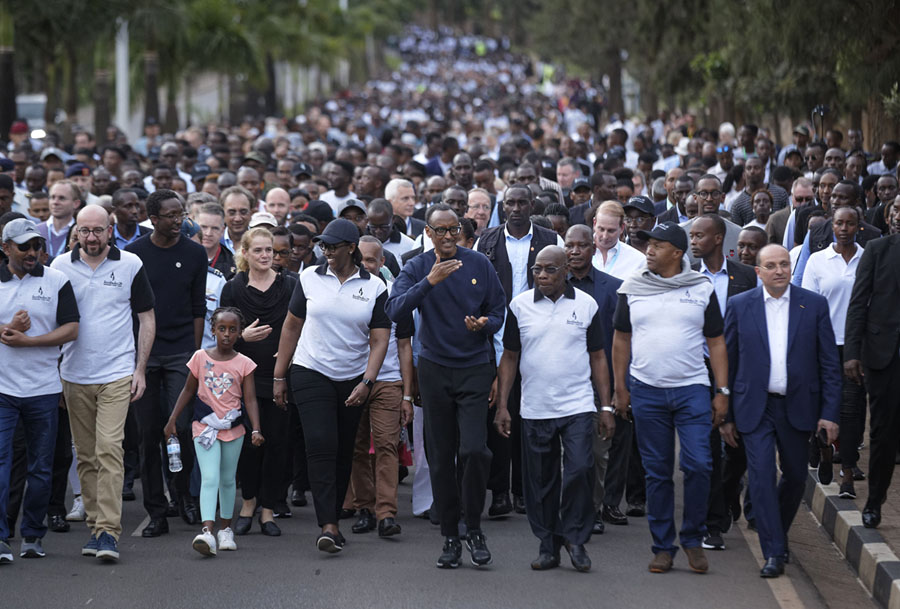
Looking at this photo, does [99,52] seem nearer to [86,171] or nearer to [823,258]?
[86,171]

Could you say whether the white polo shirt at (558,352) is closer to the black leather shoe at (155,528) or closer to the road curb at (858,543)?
the road curb at (858,543)

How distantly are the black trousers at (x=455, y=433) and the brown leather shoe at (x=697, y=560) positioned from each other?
126cm

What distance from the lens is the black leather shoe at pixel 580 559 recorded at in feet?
29.7

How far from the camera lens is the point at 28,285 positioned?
9.54 metres

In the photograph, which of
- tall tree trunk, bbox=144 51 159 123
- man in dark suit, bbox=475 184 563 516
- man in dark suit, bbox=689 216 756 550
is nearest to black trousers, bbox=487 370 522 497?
man in dark suit, bbox=475 184 563 516

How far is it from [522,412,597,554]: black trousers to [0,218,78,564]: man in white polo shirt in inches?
116

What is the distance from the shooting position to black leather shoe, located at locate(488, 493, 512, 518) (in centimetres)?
1081

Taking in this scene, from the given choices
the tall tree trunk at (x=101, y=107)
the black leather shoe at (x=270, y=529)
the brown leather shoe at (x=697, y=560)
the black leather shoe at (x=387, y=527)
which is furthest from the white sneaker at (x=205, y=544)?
the tall tree trunk at (x=101, y=107)

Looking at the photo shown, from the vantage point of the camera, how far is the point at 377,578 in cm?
891

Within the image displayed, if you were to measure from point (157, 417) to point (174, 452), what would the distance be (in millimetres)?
509

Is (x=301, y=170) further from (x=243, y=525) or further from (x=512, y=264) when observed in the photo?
(x=243, y=525)

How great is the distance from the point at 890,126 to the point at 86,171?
10772mm

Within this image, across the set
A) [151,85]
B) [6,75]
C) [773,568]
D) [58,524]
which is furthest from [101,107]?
[773,568]

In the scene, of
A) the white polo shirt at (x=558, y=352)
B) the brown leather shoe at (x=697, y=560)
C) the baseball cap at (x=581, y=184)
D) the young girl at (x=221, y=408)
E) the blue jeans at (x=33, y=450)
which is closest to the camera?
the brown leather shoe at (x=697, y=560)
